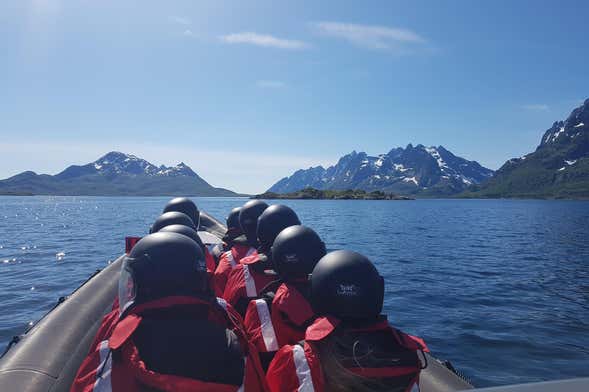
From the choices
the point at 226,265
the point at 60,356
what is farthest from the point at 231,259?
the point at 60,356

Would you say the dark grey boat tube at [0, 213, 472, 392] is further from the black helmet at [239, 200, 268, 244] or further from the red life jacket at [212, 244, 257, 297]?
the black helmet at [239, 200, 268, 244]

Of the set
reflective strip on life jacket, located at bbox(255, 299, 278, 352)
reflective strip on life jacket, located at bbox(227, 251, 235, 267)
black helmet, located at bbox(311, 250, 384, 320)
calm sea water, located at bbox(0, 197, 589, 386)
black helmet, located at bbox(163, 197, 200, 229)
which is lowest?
calm sea water, located at bbox(0, 197, 589, 386)

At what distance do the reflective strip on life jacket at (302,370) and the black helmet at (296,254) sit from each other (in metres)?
2.31

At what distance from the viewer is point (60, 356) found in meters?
6.24

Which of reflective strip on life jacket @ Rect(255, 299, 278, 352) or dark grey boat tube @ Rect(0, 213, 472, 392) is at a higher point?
reflective strip on life jacket @ Rect(255, 299, 278, 352)

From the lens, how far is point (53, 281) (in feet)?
63.1

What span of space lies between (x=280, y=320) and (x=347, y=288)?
1.28 meters

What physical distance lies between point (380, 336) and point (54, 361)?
5.41m

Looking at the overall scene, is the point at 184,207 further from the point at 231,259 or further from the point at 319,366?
the point at 319,366

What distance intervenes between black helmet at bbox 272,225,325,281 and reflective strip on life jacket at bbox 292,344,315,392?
2.31 meters

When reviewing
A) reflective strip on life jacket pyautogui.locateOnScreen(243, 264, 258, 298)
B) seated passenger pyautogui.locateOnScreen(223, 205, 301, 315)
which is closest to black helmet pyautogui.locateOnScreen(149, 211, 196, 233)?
seated passenger pyautogui.locateOnScreen(223, 205, 301, 315)

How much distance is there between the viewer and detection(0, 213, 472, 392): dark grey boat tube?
5.45 meters

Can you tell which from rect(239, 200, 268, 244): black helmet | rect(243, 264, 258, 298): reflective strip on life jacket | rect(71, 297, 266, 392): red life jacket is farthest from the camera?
rect(239, 200, 268, 244): black helmet

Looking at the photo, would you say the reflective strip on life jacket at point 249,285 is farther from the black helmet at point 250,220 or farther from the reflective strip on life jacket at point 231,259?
the black helmet at point 250,220
